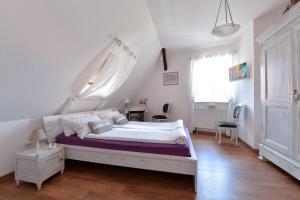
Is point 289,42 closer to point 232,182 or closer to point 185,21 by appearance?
point 185,21

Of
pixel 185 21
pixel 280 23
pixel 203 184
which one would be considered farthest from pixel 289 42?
pixel 203 184

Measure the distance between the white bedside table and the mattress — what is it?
33 centimetres

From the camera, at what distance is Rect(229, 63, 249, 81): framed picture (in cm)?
351

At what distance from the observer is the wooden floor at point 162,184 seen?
1844mm

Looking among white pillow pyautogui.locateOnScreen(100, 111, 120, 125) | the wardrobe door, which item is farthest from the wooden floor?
white pillow pyautogui.locateOnScreen(100, 111, 120, 125)

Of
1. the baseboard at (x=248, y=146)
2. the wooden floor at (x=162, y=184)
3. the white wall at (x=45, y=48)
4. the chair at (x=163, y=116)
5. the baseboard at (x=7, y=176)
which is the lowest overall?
the wooden floor at (x=162, y=184)

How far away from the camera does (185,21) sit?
10.3ft

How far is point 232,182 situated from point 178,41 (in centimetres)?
348

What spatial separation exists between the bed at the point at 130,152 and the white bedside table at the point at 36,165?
13.5 inches

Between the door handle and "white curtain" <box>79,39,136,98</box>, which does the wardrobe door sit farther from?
"white curtain" <box>79,39,136,98</box>

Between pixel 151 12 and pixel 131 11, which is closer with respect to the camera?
pixel 131 11

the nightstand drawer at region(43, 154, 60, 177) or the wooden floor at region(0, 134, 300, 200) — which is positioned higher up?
the nightstand drawer at region(43, 154, 60, 177)

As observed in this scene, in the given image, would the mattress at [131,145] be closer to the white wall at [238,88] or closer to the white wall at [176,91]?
the white wall at [238,88]

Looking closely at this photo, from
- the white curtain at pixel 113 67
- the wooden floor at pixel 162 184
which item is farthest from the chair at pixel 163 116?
the wooden floor at pixel 162 184
